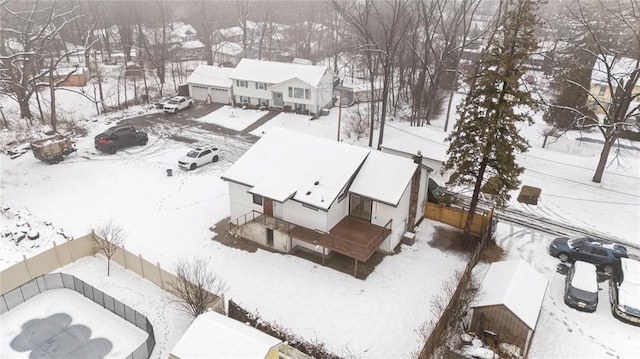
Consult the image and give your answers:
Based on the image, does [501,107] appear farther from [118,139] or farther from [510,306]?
[118,139]

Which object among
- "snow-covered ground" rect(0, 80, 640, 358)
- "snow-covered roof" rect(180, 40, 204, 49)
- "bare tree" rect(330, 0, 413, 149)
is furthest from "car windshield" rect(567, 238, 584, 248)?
"snow-covered roof" rect(180, 40, 204, 49)

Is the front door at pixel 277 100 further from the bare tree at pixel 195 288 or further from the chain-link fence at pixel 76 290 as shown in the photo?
the chain-link fence at pixel 76 290

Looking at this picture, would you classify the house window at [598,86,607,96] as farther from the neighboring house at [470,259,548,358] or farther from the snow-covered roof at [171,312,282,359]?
the snow-covered roof at [171,312,282,359]

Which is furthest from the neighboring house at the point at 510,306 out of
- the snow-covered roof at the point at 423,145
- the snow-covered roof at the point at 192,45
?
the snow-covered roof at the point at 192,45

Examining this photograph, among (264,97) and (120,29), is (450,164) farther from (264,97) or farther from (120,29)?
(120,29)

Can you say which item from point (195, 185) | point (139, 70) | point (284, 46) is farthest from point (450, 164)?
point (284, 46)
